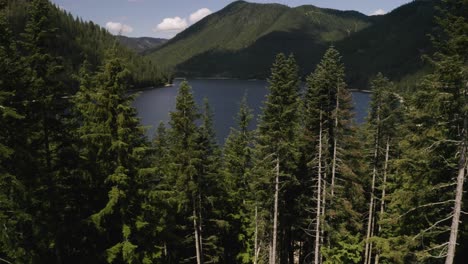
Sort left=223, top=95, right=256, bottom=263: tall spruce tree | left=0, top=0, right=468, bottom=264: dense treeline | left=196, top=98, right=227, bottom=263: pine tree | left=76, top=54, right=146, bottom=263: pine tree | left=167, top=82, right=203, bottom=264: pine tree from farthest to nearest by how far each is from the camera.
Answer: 1. left=223, top=95, right=256, bottom=263: tall spruce tree
2. left=196, top=98, right=227, bottom=263: pine tree
3. left=167, top=82, right=203, bottom=264: pine tree
4. left=76, top=54, right=146, bottom=263: pine tree
5. left=0, top=0, right=468, bottom=264: dense treeline

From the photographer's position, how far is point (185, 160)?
901 inches

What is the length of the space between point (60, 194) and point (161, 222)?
621 cm

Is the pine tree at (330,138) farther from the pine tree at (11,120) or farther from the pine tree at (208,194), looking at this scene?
the pine tree at (11,120)

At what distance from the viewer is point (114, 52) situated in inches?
629

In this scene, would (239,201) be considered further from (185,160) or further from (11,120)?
(11,120)

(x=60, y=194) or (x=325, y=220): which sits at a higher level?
(x=60, y=194)

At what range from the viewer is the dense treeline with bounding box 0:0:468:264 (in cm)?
1224

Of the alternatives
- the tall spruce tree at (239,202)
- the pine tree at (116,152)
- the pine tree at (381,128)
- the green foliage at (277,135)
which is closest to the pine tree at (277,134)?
the green foliage at (277,135)

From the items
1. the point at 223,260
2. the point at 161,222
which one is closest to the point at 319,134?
the point at 161,222

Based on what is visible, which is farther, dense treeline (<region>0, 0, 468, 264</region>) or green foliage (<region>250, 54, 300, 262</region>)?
green foliage (<region>250, 54, 300, 262</region>)

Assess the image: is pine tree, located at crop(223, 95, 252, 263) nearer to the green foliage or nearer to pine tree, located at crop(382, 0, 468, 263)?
the green foliage

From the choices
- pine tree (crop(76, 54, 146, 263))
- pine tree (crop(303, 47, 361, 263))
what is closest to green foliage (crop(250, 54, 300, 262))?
pine tree (crop(303, 47, 361, 263))

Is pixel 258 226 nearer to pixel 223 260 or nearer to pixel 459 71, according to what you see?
pixel 223 260

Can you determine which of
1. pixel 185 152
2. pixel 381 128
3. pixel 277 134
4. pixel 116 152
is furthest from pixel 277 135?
pixel 381 128
